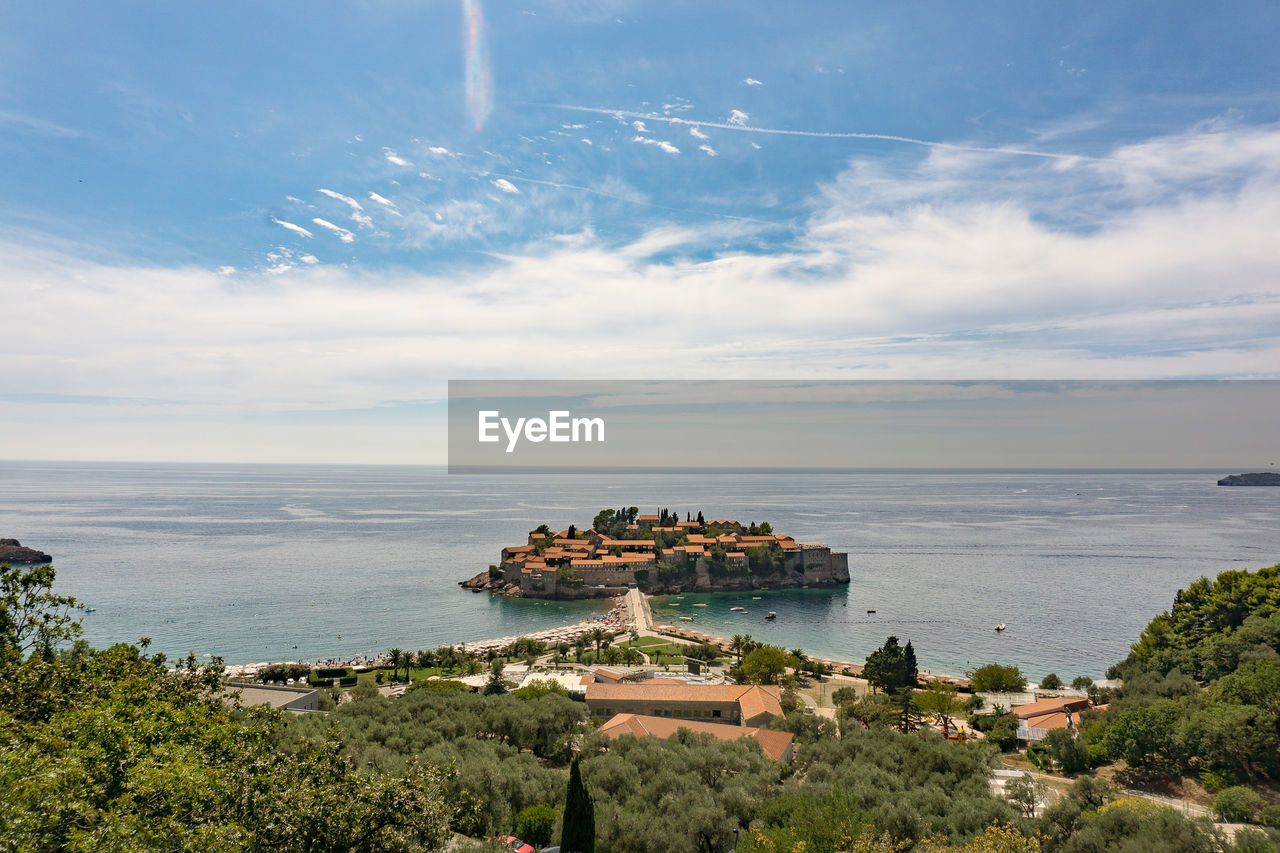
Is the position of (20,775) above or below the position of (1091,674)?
above

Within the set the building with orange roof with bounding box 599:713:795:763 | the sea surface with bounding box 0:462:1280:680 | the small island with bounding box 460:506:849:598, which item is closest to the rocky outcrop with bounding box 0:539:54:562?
the sea surface with bounding box 0:462:1280:680

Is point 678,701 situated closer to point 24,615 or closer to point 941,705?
point 941,705

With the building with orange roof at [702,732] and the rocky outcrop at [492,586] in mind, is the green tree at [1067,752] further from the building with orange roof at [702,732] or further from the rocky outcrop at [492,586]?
the rocky outcrop at [492,586]

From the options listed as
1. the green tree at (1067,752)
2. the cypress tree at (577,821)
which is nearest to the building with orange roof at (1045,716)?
the green tree at (1067,752)

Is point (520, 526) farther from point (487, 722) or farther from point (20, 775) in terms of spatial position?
point (20, 775)

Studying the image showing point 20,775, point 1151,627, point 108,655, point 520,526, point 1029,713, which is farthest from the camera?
point 520,526

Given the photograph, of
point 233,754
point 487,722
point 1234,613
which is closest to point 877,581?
point 1234,613
